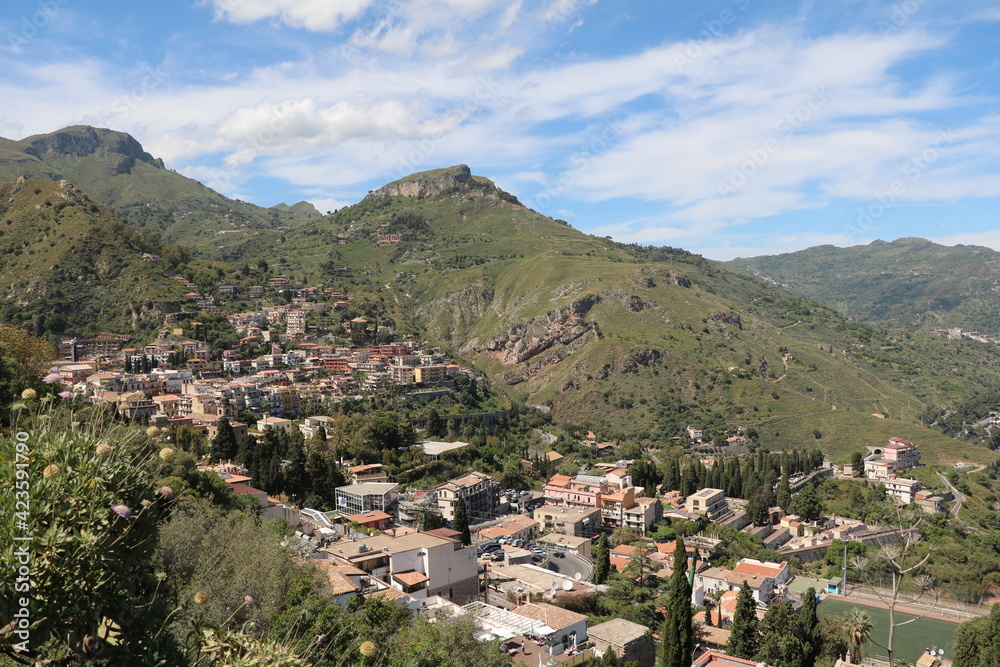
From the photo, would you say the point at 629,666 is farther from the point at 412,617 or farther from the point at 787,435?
the point at 787,435

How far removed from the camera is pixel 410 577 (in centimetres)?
2256

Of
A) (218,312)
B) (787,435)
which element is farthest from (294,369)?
(787,435)

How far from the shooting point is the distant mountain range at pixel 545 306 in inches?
2904

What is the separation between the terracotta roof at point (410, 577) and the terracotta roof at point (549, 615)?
130 inches

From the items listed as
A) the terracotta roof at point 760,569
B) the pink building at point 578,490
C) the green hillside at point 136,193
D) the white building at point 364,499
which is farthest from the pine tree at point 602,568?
the green hillside at point 136,193

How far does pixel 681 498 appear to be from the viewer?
167 feet

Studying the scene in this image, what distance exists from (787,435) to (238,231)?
447 feet

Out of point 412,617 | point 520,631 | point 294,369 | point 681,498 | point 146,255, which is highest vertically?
point 146,255

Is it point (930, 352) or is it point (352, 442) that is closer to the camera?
point (352, 442)

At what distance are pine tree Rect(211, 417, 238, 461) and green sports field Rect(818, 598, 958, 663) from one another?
31.7 meters

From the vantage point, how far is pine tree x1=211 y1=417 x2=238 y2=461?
36.6 metres

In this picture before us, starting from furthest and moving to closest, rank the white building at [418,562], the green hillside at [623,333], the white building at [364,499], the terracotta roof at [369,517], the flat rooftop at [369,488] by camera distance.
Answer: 1. the green hillside at [623,333]
2. the flat rooftop at [369,488]
3. the white building at [364,499]
4. the terracotta roof at [369,517]
5. the white building at [418,562]

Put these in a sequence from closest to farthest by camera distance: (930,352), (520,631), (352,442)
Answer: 1. (520,631)
2. (352,442)
3. (930,352)

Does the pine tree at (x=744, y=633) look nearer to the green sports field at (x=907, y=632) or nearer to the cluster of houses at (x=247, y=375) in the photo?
the green sports field at (x=907, y=632)
